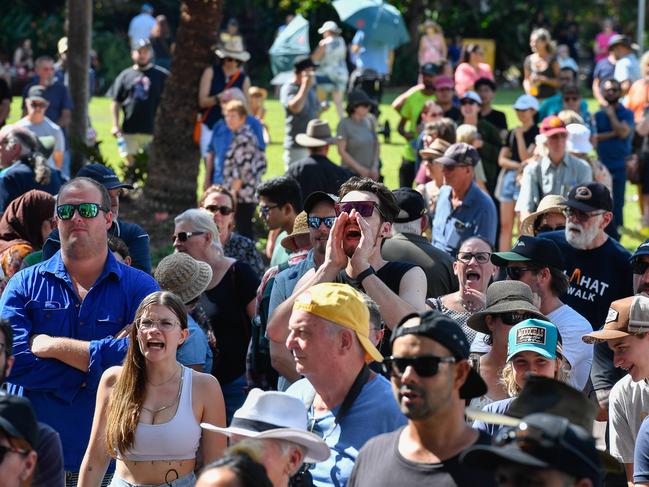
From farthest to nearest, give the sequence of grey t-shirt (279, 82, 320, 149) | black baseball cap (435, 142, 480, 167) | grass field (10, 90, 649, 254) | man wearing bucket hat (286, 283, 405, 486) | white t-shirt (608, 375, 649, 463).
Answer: grass field (10, 90, 649, 254) < grey t-shirt (279, 82, 320, 149) < black baseball cap (435, 142, 480, 167) < white t-shirt (608, 375, 649, 463) < man wearing bucket hat (286, 283, 405, 486)

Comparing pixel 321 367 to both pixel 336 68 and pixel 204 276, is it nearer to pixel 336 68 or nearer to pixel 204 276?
pixel 204 276

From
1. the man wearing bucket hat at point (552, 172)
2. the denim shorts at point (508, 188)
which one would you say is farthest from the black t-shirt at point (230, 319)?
the denim shorts at point (508, 188)

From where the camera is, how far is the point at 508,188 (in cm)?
1338

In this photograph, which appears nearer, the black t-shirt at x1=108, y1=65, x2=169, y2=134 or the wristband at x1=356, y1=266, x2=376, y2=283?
the wristband at x1=356, y1=266, x2=376, y2=283

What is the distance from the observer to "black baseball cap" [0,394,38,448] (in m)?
4.00

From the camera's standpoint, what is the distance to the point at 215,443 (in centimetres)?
548

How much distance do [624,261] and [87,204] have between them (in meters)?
3.52

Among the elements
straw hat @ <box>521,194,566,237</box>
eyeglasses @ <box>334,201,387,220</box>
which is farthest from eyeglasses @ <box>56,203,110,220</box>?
straw hat @ <box>521,194,566,237</box>

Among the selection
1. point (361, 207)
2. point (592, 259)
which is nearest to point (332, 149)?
point (592, 259)

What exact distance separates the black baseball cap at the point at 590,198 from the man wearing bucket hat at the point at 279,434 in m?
3.78

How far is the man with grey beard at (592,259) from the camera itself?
25.2ft

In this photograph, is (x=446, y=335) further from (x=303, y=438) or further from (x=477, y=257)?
(x=477, y=257)

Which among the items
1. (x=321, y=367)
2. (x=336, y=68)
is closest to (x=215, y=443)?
(x=321, y=367)

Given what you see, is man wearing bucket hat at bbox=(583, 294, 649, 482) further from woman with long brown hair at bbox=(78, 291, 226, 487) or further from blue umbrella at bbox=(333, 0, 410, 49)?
blue umbrella at bbox=(333, 0, 410, 49)
